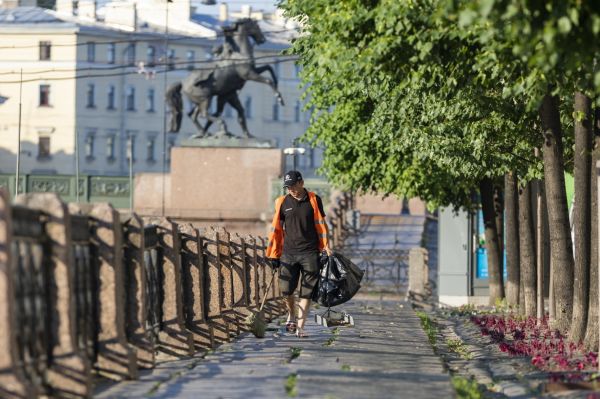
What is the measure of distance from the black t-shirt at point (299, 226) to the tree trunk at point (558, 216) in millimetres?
3435

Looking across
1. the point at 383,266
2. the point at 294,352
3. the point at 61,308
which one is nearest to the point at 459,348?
the point at 294,352

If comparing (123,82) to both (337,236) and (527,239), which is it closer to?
(337,236)

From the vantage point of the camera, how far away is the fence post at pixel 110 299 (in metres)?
13.5

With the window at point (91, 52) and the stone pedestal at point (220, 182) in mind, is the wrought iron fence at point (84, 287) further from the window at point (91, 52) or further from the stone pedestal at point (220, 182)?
the window at point (91, 52)

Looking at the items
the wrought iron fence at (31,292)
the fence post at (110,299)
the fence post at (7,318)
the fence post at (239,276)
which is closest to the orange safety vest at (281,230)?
the fence post at (239,276)

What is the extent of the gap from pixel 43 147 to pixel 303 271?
106 metres

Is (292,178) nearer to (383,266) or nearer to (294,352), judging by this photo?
(294,352)

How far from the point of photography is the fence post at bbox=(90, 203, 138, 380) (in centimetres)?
1352

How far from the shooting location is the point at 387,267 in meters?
60.1

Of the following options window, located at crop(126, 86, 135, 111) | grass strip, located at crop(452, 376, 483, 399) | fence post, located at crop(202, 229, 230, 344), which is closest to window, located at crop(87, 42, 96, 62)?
window, located at crop(126, 86, 135, 111)

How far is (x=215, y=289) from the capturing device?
65.7 ft

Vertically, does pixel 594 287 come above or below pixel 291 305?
above

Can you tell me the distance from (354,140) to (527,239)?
8475 millimetres

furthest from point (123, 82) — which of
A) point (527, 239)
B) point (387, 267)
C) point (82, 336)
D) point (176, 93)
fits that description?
point (82, 336)
